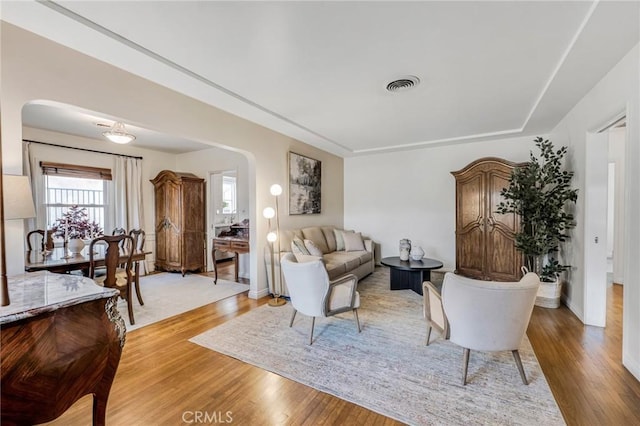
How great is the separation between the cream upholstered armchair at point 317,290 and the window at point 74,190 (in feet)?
15.0

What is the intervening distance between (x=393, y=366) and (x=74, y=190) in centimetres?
596

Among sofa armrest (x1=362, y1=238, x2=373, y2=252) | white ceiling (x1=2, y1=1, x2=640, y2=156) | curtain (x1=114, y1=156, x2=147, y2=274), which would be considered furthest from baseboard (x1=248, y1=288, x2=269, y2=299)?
curtain (x1=114, y1=156, x2=147, y2=274)

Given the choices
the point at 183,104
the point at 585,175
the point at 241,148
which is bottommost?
the point at 585,175

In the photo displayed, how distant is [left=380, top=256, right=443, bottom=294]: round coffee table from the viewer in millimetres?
4066

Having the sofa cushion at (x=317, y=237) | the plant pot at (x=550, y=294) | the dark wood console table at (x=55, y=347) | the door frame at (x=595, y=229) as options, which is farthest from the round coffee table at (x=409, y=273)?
the dark wood console table at (x=55, y=347)

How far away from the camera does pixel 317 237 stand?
16.5ft

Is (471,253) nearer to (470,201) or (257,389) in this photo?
(470,201)

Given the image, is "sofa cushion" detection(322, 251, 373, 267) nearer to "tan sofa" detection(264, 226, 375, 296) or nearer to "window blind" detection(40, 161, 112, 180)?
"tan sofa" detection(264, 226, 375, 296)

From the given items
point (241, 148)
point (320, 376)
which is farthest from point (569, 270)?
point (241, 148)

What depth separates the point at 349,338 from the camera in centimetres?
277

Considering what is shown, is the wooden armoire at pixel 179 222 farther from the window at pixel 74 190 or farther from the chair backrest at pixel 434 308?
the chair backrest at pixel 434 308

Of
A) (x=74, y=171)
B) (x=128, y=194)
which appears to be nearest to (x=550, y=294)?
(x=128, y=194)

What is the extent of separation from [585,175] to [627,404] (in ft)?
7.65

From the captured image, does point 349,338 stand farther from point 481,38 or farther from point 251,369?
point 481,38
